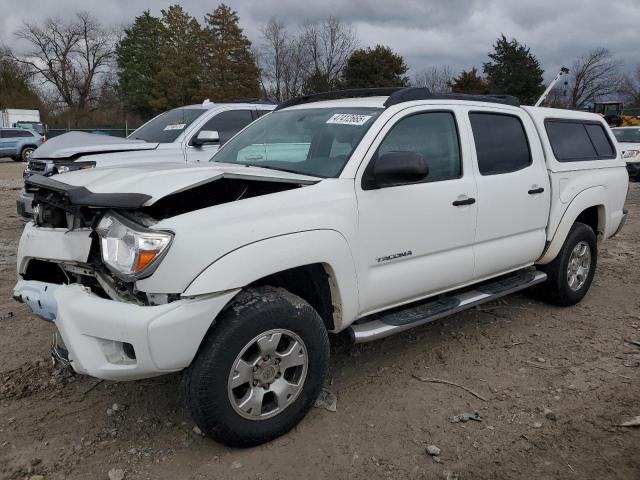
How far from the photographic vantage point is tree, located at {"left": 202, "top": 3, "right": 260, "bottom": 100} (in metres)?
44.7

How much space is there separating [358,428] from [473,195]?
1821mm

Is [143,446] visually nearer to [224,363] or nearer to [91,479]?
[91,479]

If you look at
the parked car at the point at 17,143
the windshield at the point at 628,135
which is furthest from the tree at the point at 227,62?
the windshield at the point at 628,135

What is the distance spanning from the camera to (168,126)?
26.0 feet

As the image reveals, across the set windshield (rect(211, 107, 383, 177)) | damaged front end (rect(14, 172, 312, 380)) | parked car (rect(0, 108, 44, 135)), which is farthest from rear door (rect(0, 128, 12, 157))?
damaged front end (rect(14, 172, 312, 380))

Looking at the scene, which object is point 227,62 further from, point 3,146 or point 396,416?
point 396,416

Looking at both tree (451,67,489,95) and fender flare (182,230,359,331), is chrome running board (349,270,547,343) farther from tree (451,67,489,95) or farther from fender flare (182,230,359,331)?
tree (451,67,489,95)

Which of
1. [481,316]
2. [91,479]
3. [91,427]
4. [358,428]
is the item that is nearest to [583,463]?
[358,428]

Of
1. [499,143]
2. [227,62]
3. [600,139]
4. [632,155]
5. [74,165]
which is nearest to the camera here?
[499,143]

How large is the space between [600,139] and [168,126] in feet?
19.0

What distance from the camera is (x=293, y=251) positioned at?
2779 mm

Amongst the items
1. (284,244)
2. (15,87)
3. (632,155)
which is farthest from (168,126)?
(15,87)

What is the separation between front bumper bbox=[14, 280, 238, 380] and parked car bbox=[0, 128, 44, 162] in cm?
2592

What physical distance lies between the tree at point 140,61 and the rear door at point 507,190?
48593 mm
